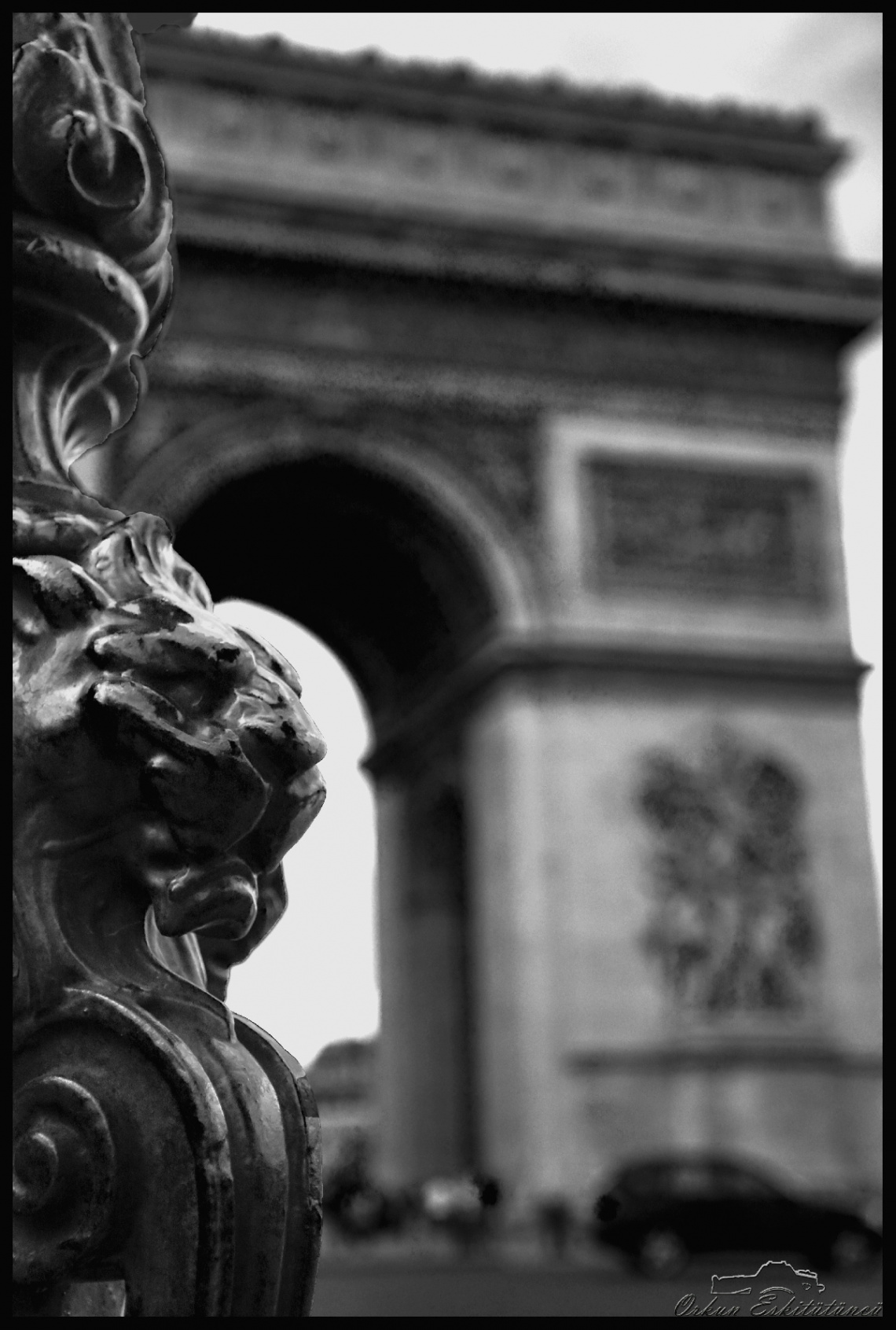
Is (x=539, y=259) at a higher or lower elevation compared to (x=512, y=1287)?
higher

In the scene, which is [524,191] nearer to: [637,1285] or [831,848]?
[831,848]

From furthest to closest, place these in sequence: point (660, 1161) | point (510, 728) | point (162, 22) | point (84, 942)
Answer: 1. point (510, 728)
2. point (660, 1161)
3. point (162, 22)
4. point (84, 942)

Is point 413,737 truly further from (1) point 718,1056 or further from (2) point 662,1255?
(2) point 662,1255

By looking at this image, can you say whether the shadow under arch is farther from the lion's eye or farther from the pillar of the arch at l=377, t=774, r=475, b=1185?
the lion's eye

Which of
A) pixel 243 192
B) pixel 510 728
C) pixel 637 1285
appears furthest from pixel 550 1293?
pixel 243 192

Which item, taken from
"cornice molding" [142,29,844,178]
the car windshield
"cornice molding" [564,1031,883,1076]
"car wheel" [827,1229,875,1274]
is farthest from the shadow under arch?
"car wheel" [827,1229,875,1274]

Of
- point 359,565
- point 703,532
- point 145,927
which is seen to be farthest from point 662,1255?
point 145,927

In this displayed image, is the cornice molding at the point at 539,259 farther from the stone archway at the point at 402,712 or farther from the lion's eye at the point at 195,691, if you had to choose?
the lion's eye at the point at 195,691
